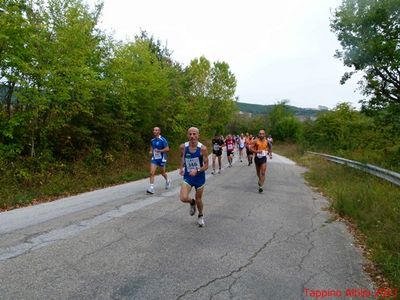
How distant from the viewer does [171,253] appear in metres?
5.58

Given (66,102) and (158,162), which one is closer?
(158,162)

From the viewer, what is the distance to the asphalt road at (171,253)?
4.36 m

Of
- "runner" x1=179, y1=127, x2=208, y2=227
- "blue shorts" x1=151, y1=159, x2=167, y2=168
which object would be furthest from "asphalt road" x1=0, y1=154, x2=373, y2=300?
"blue shorts" x1=151, y1=159, x2=167, y2=168

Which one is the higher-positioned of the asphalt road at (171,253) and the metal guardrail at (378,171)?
the metal guardrail at (378,171)

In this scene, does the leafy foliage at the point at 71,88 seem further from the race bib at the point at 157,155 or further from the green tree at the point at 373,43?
the green tree at the point at 373,43

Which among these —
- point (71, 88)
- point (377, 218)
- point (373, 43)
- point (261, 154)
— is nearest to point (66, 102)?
point (71, 88)

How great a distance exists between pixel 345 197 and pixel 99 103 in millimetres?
10316

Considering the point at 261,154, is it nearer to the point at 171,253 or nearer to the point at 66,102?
the point at 66,102

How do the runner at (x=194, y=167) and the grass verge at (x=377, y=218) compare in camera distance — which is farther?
the runner at (x=194, y=167)

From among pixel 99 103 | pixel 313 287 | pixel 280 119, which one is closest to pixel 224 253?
pixel 313 287

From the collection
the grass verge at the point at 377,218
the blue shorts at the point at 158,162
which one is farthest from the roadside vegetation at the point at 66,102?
the grass verge at the point at 377,218

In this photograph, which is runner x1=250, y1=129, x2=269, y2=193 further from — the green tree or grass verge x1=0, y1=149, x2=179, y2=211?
the green tree

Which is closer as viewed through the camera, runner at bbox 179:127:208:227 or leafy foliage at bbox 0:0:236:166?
runner at bbox 179:127:208:227

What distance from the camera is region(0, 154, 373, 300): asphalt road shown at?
436 cm
